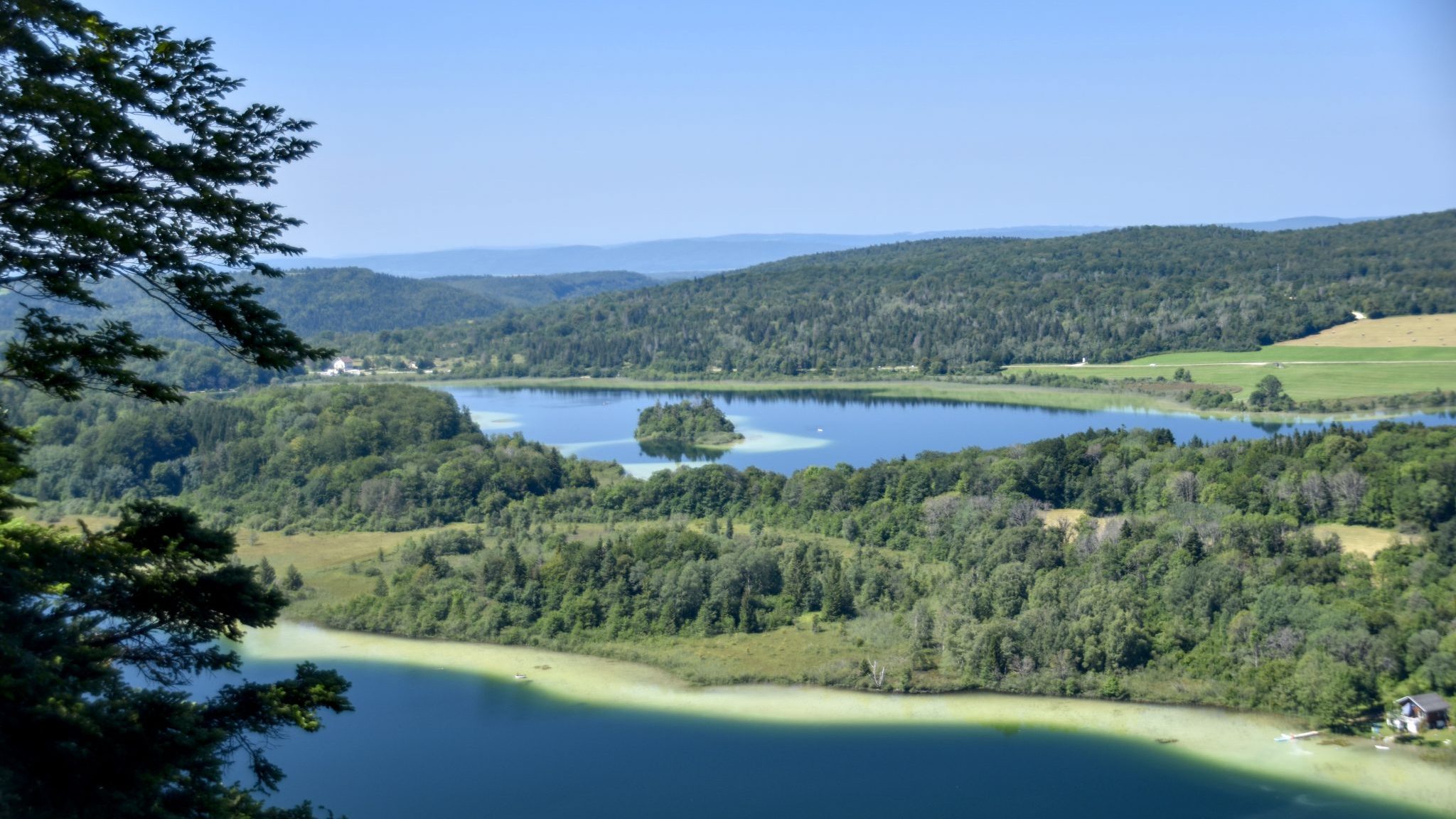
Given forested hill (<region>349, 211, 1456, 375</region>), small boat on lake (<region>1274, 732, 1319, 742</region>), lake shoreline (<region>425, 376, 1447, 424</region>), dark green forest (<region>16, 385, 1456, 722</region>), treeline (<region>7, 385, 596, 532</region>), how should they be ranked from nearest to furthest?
small boat on lake (<region>1274, 732, 1319, 742</region>)
dark green forest (<region>16, 385, 1456, 722</region>)
treeline (<region>7, 385, 596, 532</region>)
lake shoreline (<region>425, 376, 1447, 424</region>)
forested hill (<region>349, 211, 1456, 375</region>)

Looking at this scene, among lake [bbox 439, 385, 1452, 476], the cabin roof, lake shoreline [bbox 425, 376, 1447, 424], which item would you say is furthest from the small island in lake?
the cabin roof

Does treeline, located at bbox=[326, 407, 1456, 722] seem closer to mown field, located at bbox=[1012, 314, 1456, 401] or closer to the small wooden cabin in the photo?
the small wooden cabin

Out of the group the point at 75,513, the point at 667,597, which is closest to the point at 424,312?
the point at 75,513

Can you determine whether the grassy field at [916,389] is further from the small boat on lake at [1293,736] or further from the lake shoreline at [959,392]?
the small boat on lake at [1293,736]

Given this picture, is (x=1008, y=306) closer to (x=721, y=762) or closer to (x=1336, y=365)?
(x=1336, y=365)

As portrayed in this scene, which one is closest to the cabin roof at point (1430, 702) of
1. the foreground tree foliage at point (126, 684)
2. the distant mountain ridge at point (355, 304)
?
the foreground tree foliage at point (126, 684)

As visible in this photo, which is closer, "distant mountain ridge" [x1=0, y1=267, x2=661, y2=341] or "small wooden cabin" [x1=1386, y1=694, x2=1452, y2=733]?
"small wooden cabin" [x1=1386, y1=694, x2=1452, y2=733]

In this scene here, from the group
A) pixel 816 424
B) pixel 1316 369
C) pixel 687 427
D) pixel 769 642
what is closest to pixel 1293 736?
pixel 769 642
